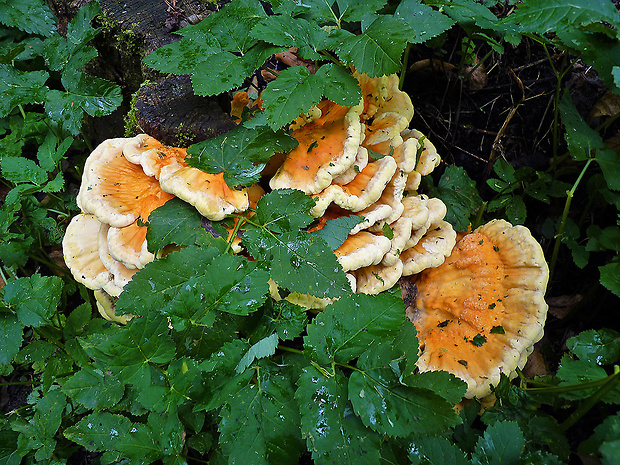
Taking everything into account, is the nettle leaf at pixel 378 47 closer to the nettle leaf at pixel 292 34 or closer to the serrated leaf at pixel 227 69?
the nettle leaf at pixel 292 34

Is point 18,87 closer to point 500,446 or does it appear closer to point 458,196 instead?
point 458,196

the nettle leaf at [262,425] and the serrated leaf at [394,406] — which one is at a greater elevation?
the serrated leaf at [394,406]

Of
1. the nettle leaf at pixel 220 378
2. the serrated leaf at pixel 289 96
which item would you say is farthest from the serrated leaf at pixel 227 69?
the nettle leaf at pixel 220 378

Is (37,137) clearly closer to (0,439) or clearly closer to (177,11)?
(177,11)

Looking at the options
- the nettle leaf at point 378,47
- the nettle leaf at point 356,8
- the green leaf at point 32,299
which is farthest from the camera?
the green leaf at point 32,299

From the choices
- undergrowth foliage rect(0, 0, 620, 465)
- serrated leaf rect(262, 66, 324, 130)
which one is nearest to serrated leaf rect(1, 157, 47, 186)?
undergrowth foliage rect(0, 0, 620, 465)

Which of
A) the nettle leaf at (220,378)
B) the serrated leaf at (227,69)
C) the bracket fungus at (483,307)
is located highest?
the serrated leaf at (227,69)
